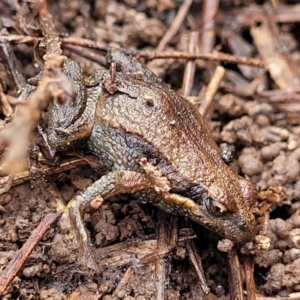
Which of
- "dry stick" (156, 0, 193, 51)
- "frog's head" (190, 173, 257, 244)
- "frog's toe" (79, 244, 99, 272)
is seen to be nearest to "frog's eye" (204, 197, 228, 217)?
"frog's head" (190, 173, 257, 244)

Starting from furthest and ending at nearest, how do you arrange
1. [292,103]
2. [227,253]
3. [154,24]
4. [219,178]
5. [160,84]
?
[154,24], [292,103], [160,84], [227,253], [219,178]

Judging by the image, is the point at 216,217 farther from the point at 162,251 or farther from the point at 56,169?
the point at 56,169

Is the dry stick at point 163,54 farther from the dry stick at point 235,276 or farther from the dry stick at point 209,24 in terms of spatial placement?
the dry stick at point 235,276

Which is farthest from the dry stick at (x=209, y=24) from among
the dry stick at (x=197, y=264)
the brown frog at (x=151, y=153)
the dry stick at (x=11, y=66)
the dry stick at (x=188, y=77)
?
the dry stick at (x=197, y=264)

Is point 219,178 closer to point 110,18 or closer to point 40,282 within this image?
point 40,282

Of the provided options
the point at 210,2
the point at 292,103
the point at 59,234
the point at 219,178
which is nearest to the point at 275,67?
the point at 292,103

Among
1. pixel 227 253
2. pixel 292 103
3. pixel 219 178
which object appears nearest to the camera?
pixel 219 178

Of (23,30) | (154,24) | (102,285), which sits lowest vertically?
(102,285)
